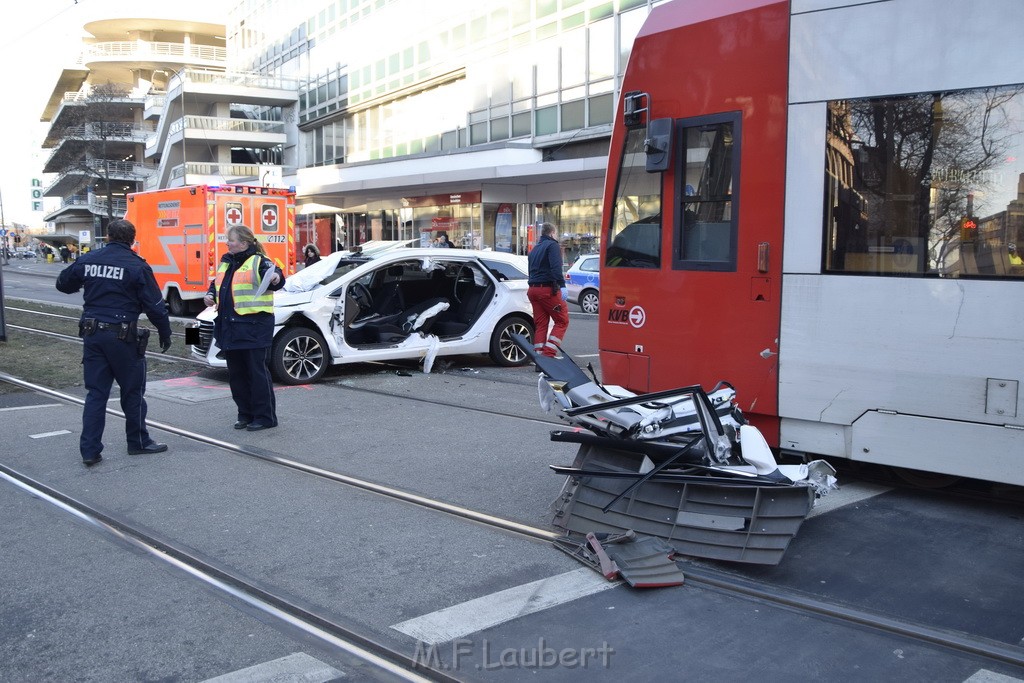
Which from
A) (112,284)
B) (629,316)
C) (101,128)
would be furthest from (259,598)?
(101,128)

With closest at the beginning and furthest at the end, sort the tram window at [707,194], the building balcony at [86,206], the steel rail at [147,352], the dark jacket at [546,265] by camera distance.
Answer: the tram window at [707,194] < the dark jacket at [546,265] < the steel rail at [147,352] < the building balcony at [86,206]

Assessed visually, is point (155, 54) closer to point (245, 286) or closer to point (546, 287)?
point (546, 287)

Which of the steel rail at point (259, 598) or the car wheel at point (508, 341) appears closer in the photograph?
the steel rail at point (259, 598)

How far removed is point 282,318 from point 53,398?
8.41 ft

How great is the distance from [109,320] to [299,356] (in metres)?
3.86

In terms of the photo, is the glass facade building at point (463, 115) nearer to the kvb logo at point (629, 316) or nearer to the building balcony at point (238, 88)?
the building balcony at point (238, 88)

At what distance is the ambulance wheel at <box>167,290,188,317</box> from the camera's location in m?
20.6

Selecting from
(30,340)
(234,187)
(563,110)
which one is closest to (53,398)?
(30,340)

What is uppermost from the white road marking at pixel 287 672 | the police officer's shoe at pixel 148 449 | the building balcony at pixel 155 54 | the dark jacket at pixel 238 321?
the building balcony at pixel 155 54

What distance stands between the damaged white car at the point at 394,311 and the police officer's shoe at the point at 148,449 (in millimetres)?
3005

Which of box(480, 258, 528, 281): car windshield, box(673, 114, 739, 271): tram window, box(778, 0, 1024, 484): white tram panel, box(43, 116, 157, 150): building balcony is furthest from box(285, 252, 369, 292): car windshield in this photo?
box(43, 116, 157, 150): building balcony

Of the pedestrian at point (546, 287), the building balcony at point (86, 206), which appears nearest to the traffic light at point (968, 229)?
the pedestrian at point (546, 287)

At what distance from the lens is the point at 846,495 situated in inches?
235

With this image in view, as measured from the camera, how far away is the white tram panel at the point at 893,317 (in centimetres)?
516
